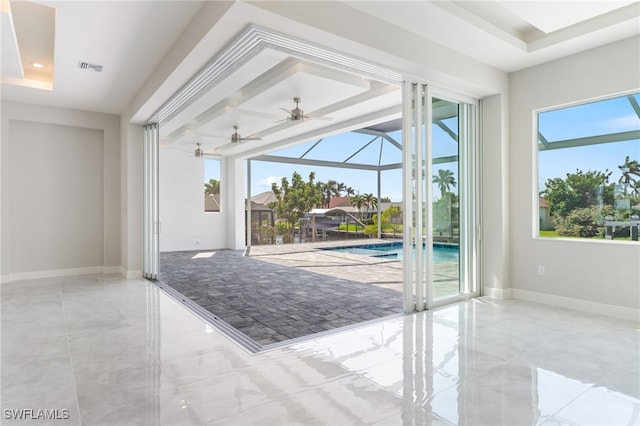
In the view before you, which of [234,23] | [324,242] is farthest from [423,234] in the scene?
[324,242]

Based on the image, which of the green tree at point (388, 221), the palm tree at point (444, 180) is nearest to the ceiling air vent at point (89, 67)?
the palm tree at point (444, 180)

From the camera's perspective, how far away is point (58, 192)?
6.30 meters

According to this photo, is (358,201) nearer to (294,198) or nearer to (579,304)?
(294,198)

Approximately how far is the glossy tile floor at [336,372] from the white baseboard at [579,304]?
6.1 inches

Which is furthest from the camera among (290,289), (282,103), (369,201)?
(369,201)

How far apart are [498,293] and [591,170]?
70.9 inches

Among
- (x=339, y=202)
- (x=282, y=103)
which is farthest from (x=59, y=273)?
(x=339, y=202)

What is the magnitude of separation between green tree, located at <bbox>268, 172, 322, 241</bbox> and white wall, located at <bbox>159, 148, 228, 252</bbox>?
224 centimetres

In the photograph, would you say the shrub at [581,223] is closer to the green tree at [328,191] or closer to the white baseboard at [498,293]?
the white baseboard at [498,293]

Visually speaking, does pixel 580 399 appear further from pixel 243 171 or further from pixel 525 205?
pixel 243 171

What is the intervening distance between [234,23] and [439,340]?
3121 millimetres

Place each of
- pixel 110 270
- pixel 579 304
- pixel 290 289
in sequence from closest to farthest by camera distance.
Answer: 1. pixel 579 304
2. pixel 290 289
3. pixel 110 270

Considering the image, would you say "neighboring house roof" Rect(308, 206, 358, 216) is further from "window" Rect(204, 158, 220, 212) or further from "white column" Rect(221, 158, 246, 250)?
"window" Rect(204, 158, 220, 212)

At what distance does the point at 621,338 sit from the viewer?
126 inches
